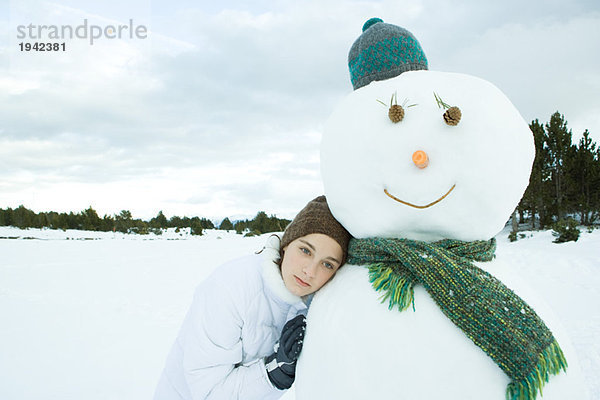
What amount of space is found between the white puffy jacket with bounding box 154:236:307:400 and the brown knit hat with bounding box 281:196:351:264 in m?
0.20

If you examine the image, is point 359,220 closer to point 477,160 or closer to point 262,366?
point 477,160

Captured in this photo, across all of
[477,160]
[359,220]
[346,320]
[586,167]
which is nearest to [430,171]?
[477,160]

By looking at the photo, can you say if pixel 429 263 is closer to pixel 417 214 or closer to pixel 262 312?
pixel 417 214

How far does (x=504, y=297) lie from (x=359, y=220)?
544mm

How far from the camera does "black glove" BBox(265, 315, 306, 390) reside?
148cm

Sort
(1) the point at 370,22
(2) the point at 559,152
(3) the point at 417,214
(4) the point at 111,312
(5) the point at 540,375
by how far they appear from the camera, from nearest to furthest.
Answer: (5) the point at 540,375
(3) the point at 417,214
(1) the point at 370,22
(4) the point at 111,312
(2) the point at 559,152

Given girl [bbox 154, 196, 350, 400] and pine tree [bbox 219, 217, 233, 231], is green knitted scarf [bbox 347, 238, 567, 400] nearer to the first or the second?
girl [bbox 154, 196, 350, 400]

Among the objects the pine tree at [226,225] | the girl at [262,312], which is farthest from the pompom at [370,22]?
the pine tree at [226,225]

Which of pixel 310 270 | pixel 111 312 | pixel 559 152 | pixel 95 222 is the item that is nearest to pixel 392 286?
pixel 310 270

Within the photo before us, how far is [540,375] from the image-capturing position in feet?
3.70

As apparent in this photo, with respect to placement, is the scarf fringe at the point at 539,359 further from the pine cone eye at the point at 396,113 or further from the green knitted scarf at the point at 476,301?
the pine cone eye at the point at 396,113

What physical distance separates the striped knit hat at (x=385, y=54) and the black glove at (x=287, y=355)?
1.07m

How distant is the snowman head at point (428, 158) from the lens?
1.30 m

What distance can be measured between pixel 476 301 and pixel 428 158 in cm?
49
